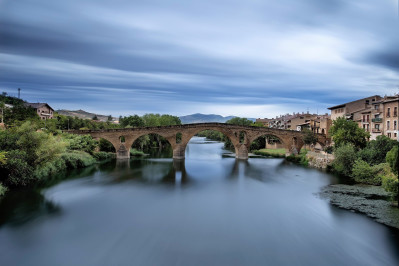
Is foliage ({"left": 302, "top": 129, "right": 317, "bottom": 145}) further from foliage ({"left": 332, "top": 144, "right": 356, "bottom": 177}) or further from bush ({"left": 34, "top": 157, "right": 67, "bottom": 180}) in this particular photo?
bush ({"left": 34, "top": 157, "right": 67, "bottom": 180})

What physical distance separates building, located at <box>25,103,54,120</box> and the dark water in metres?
33.6

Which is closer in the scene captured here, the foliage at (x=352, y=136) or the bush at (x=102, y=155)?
the foliage at (x=352, y=136)

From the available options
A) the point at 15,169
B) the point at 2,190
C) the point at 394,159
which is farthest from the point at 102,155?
the point at 394,159

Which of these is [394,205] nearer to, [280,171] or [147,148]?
[280,171]

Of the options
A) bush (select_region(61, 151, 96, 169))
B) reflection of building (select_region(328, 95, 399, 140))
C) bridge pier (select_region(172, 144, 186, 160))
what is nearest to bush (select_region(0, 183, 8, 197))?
bush (select_region(61, 151, 96, 169))

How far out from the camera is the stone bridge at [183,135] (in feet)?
114

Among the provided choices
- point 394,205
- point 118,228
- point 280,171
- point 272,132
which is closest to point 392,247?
point 394,205

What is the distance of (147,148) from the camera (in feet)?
162

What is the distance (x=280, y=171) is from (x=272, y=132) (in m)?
11.8

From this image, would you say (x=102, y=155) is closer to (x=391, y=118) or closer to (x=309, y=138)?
(x=309, y=138)

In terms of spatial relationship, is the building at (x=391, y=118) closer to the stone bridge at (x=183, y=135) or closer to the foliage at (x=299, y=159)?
the foliage at (x=299, y=159)

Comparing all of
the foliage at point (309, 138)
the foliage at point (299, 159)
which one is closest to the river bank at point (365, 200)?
the foliage at point (299, 159)

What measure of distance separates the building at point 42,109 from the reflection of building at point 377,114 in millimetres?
46012

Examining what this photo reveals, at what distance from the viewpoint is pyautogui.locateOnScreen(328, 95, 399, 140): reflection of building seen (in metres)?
24.9
